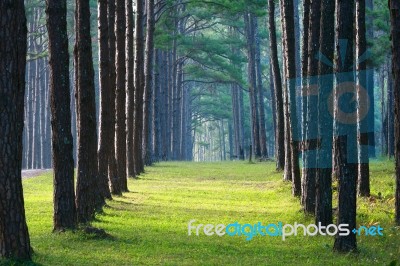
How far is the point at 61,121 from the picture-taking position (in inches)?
563

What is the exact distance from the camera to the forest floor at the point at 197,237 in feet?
40.0

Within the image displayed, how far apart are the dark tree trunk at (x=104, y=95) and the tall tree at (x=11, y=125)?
8784 mm

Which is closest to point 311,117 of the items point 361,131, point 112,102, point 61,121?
point 361,131

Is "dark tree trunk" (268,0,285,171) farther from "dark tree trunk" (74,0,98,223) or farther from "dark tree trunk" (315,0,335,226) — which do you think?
"dark tree trunk" (315,0,335,226)

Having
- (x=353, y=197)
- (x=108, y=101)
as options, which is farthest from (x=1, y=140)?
(x=108, y=101)

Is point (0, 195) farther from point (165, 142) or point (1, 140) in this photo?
point (165, 142)

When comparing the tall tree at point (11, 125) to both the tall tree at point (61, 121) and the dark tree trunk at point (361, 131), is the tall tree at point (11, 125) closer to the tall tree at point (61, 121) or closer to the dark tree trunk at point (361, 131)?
the tall tree at point (61, 121)

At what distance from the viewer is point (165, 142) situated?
61.8 metres

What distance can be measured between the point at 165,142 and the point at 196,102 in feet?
147

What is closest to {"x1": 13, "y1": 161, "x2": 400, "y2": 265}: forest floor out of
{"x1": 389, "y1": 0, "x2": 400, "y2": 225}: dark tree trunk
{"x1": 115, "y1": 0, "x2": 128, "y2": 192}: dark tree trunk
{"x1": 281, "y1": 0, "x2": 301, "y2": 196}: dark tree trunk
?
{"x1": 281, "y1": 0, "x2": 301, "y2": 196}: dark tree trunk

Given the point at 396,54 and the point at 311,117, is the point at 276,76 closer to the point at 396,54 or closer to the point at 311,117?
the point at 311,117

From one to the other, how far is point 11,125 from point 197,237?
5.02 meters

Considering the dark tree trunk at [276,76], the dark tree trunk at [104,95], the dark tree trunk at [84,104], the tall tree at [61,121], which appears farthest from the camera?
the dark tree trunk at [276,76]

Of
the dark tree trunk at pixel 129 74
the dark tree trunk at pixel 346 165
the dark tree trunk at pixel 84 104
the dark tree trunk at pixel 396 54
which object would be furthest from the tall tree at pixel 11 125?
the dark tree trunk at pixel 129 74
